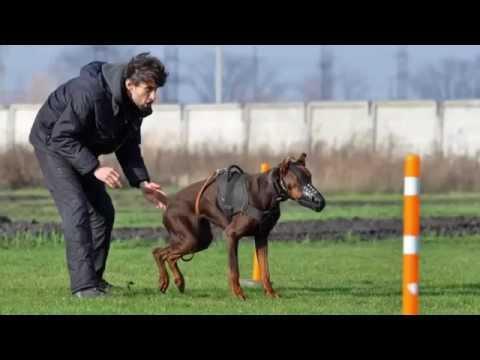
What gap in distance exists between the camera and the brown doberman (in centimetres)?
1042

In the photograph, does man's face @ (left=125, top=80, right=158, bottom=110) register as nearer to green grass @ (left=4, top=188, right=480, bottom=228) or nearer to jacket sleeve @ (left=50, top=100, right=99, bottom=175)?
jacket sleeve @ (left=50, top=100, right=99, bottom=175)

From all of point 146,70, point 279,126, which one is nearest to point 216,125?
point 279,126

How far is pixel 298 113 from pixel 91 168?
24885mm

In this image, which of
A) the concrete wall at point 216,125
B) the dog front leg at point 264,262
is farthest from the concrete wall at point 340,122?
the dog front leg at point 264,262

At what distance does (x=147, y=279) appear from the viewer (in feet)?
42.0

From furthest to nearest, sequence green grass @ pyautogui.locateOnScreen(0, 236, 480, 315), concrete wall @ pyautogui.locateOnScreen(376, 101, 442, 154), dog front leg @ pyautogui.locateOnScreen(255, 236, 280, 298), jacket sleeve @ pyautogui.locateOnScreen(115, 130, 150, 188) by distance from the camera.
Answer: concrete wall @ pyautogui.locateOnScreen(376, 101, 442, 154) < jacket sleeve @ pyautogui.locateOnScreen(115, 130, 150, 188) < dog front leg @ pyautogui.locateOnScreen(255, 236, 280, 298) < green grass @ pyautogui.locateOnScreen(0, 236, 480, 315)

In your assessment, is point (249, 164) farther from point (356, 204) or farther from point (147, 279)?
point (147, 279)

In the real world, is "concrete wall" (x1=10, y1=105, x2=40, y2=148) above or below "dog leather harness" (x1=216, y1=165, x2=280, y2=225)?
above

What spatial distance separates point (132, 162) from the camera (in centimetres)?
1129

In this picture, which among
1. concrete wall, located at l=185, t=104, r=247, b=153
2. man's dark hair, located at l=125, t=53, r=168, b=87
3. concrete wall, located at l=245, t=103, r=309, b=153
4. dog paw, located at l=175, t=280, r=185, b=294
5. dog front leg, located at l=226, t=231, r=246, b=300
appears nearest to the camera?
man's dark hair, located at l=125, t=53, r=168, b=87

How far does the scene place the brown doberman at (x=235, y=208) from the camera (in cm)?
1042

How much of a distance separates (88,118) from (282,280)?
3.34 meters

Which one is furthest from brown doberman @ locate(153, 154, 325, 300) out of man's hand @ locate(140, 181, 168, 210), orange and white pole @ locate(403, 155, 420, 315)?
orange and white pole @ locate(403, 155, 420, 315)

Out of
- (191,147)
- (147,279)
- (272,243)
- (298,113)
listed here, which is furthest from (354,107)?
(147,279)
